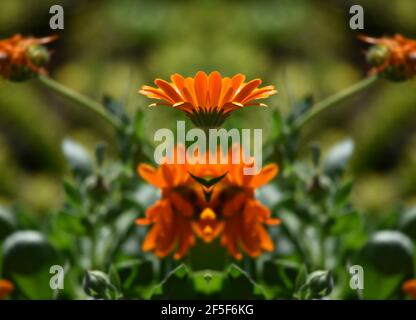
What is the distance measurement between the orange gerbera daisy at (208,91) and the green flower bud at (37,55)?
0.53ft

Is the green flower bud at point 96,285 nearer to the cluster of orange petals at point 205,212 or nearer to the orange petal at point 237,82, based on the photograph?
the cluster of orange petals at point 205,212

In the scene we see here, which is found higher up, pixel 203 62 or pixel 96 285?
pixel 203 62

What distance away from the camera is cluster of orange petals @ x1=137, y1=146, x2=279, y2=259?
729 mm

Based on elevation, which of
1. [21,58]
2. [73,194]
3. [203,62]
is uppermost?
[203,62]

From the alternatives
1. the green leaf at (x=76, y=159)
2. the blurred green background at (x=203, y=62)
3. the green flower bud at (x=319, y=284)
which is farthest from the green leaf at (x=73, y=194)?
the blurred green background at (x=203, y=62)

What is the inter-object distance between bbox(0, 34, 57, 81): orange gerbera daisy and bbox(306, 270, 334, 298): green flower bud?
316mm

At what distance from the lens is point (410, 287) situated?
78cm

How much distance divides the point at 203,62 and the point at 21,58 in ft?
4.42

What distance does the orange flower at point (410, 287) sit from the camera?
2.54 ft

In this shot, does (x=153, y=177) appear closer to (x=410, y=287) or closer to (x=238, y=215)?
(x=238, y=215)

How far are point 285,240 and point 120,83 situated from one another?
5.38ft

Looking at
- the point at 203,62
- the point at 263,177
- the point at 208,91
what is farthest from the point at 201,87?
the point at 203,62

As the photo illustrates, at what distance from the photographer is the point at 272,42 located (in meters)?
2.64

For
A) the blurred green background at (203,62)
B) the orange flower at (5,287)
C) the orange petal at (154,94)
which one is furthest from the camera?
the blurred green background at (203,62)
